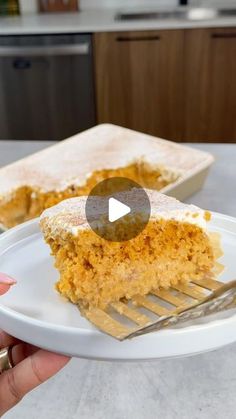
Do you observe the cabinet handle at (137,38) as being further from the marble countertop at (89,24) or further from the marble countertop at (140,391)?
the marble countertop at (140,391)

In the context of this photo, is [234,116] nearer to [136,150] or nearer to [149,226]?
[136,150]

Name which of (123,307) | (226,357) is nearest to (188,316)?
(123,307)

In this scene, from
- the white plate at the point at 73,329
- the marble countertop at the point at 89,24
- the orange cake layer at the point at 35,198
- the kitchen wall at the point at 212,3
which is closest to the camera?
the white plate at the point at 73,329

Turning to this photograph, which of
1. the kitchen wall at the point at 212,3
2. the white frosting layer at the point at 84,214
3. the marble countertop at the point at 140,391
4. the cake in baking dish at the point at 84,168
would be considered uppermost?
the white frosting layer at the point at 84,214

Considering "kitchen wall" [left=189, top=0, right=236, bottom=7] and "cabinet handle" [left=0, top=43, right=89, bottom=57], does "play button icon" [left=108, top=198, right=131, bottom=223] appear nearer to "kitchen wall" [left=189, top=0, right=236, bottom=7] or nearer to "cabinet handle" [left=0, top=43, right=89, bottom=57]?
"cabinet handle" [left=0, top=43, right=89, bottom=57]

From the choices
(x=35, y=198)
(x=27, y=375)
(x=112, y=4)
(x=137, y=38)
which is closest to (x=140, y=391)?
(x=27, y=375)

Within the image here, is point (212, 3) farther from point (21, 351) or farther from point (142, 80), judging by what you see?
point (21, 351)

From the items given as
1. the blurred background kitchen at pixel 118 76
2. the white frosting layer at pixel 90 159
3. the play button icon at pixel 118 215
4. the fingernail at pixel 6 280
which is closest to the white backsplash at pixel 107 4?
the blurred background kitchen at pixel 118 76
